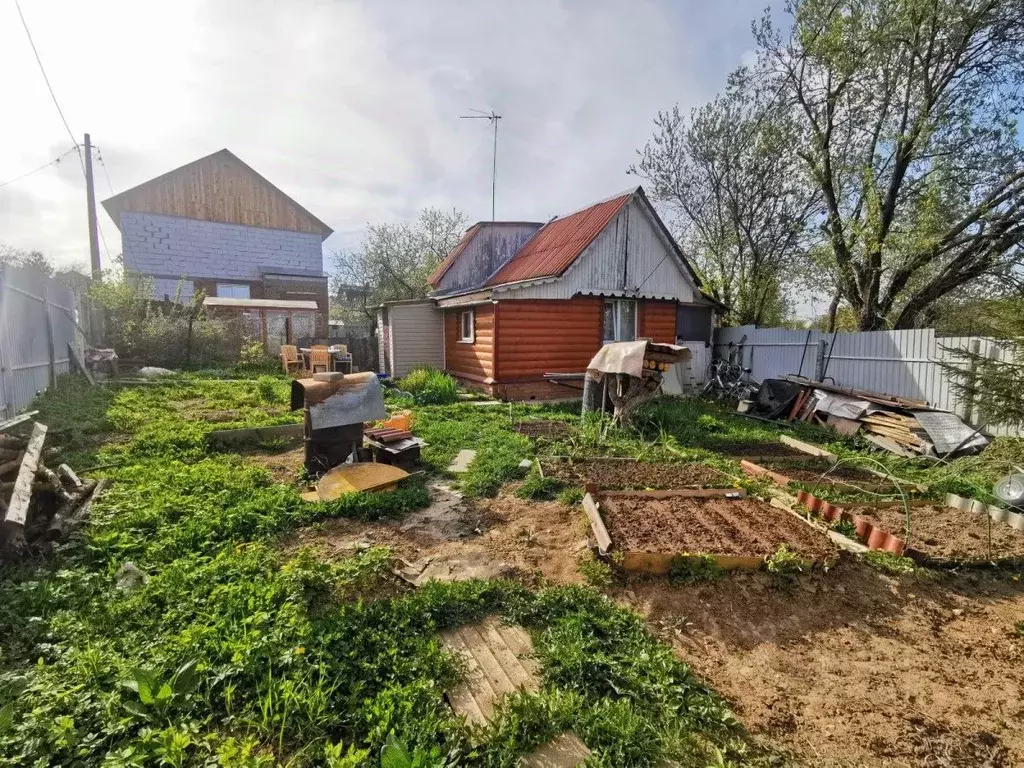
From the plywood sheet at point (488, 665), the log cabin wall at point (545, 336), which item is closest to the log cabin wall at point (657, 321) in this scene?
the log cabin wall at point (545, 336)

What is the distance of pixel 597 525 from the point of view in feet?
14.3

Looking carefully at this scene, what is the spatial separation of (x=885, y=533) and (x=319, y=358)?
596 inches

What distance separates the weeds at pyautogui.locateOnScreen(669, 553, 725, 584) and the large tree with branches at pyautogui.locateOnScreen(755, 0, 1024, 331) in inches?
426

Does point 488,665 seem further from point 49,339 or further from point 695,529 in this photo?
point 49,339

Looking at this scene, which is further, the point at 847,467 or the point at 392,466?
the point at 847,467

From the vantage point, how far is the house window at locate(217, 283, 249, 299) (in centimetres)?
2241

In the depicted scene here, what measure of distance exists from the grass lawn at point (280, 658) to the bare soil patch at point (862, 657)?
311mm

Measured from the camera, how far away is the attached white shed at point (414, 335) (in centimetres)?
1493

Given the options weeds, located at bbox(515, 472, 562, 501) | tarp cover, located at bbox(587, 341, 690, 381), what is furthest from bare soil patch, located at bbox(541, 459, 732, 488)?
tarp cover, located at bbox(587, 341, 690, 381)

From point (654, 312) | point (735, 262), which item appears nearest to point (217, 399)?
point (654, 312)

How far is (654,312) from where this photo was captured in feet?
44.1

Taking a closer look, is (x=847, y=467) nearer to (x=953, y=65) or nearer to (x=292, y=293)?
(x=953, y=65)

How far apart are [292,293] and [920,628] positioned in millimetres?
25297

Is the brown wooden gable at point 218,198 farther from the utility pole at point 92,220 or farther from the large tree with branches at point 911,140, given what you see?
the large tree with branches at point 911,140
